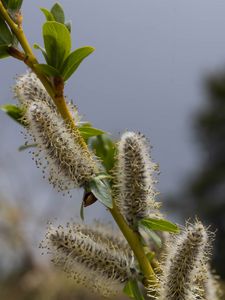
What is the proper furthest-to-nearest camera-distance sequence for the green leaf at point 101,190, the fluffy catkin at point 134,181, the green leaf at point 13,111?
the green leaf at point 13,111 → the fluffy catkin at point 134,181 → the green leaf at point 101,190

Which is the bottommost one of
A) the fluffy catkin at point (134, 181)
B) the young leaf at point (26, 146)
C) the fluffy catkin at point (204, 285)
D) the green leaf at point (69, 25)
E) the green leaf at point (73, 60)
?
the fluffy catkin at point (204, 285)

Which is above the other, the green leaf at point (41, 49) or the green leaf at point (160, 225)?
the green leaf at point (41, 49)

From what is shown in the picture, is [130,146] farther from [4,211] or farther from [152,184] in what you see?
[4,211]

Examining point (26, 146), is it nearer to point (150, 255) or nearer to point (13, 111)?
point (13, 111)

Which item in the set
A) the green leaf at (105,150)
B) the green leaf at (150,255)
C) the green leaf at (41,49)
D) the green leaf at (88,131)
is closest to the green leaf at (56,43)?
the green leaf at (41,49)

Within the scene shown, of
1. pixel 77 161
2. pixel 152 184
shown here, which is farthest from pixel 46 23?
pixel 152 184

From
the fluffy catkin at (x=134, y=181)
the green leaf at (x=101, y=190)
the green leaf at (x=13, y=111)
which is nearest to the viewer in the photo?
the green leaf at (x=101, y=190)

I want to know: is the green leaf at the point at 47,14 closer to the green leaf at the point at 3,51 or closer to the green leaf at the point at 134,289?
the green leaf at the point at 3,51

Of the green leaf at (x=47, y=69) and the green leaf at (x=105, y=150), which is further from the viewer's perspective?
the green leaf at (x=105, y=150)
